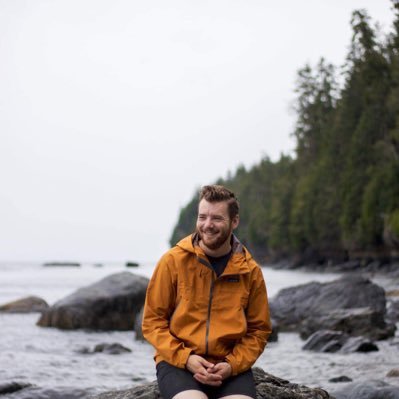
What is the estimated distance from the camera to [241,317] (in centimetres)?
Answer: 445

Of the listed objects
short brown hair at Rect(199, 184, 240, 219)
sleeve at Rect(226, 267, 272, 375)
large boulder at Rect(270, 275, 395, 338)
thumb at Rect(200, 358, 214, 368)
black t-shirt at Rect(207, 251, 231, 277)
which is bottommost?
large boulder at Rect(270, 275, 395, 338)

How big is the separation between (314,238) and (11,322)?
57.0 meters

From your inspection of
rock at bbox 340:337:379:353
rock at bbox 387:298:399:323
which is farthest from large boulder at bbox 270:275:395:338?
rock at bbox 340:337:379:353

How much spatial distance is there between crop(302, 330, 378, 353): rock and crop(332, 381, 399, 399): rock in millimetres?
4374

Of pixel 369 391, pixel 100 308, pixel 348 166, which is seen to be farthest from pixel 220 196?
pixel 348 166

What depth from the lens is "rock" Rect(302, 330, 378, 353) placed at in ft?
40.4

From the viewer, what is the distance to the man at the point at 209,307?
4.32 m

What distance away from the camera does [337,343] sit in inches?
503

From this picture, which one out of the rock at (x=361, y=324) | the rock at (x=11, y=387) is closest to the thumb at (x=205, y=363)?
the rock at (x=11, y=387)

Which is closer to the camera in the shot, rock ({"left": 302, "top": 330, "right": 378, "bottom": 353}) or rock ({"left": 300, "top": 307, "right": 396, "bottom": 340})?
rock ({"left": 302, "top": 330, "right": 378, "bottom": 353})

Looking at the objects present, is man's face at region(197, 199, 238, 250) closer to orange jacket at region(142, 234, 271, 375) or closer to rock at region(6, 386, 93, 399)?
orange jacket at region(142, 234, 271, 375)

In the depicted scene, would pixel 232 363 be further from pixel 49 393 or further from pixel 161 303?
pixel 49 393

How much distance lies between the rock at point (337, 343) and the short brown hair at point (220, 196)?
869 cm

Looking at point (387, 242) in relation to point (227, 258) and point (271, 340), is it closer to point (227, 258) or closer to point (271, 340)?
point (271, 340)
